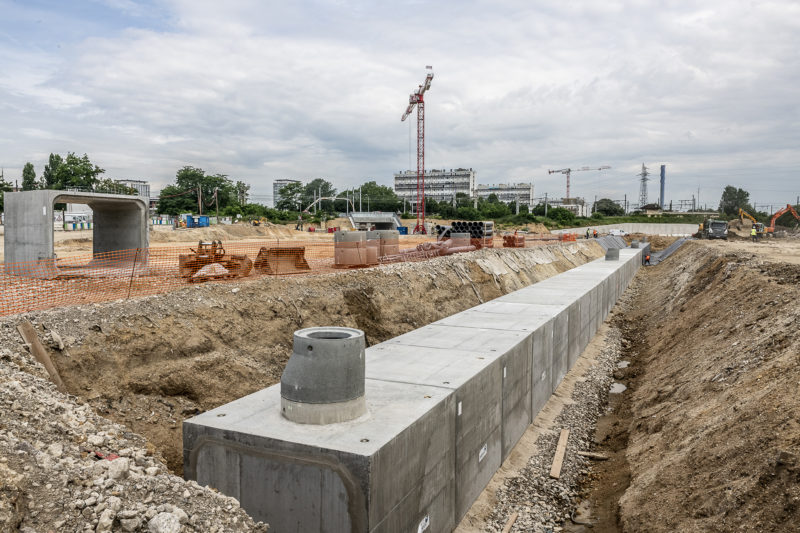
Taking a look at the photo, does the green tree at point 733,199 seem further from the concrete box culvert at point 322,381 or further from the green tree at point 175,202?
the concrete box culvert at point 322,381

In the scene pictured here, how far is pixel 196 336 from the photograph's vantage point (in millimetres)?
10969

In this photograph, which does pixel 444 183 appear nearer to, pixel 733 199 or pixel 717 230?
pixel 733 199

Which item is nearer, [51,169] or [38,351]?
[38,351]

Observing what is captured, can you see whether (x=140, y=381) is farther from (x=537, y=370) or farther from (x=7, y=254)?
(x=7, y=254)

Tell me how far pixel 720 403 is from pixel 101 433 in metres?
8.70

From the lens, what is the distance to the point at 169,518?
404cm

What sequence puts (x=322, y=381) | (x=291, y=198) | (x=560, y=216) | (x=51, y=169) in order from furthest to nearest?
(x=291, y=198), (x=560, y=216), (x=51, y=169), (x=322, y=381)

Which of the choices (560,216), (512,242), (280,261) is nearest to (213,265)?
(280,261)

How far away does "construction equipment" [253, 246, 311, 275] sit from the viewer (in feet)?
61.0

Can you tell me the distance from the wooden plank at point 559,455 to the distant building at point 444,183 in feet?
572

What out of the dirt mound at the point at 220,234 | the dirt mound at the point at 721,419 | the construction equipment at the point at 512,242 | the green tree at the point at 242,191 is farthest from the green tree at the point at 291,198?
the dirt mound at the point at 721,419

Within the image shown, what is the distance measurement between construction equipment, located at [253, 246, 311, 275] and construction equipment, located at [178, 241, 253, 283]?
0.96 meters

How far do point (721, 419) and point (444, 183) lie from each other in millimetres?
186318

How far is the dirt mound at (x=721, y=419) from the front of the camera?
5.79 meters
